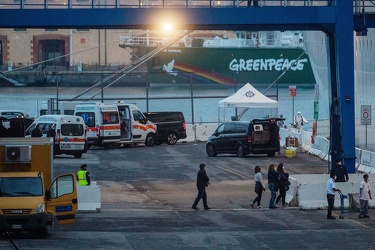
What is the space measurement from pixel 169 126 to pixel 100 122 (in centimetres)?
465

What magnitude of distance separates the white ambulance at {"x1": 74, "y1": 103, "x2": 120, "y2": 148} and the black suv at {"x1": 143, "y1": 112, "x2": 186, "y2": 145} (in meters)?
3.03

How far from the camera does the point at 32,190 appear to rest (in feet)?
79.4

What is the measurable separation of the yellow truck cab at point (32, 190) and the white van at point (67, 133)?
18.6m

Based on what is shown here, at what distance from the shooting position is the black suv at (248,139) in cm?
4506

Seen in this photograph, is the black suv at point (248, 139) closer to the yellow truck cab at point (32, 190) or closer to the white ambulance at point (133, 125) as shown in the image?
the white ambulance at point (133, 125)

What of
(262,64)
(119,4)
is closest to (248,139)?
(119,4)

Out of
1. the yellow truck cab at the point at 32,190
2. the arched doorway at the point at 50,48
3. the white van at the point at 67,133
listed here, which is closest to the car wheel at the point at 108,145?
the white van at the point at 67,133

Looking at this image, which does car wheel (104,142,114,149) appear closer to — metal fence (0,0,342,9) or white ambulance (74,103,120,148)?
white ambulance (74,103,120,148)

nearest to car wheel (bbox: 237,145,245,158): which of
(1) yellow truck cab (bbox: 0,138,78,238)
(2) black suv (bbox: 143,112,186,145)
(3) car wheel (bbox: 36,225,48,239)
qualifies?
(2) black suv (bbox: 143,112,186,145)

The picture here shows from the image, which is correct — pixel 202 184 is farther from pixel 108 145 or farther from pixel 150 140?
pixel 150 140

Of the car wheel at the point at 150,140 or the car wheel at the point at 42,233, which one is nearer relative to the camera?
the car wheel at the point at 42,233

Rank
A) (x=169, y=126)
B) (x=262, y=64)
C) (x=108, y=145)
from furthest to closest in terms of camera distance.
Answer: (x=262, y=64)
(x=169, y=126)
(x=108, y=145)

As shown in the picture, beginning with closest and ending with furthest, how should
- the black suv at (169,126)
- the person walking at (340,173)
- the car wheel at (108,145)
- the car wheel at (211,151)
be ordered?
the person walking at (340,173)
the car wheel at (211,151)
the car wheel at (108,145)
the black suv at (169,126)

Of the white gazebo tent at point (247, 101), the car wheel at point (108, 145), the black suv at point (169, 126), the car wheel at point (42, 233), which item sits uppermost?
the white gazebo tent at point (247, 101)
